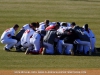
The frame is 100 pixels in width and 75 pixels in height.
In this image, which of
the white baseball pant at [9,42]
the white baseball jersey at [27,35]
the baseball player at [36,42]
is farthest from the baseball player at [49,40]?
the white baseball pant at [9,42]

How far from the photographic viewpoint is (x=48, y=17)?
3291 centimetres

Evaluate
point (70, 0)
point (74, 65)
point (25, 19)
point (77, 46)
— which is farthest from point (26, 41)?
point (70, 0)

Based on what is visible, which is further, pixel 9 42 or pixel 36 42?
pixel 9 42

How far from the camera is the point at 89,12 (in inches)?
1428

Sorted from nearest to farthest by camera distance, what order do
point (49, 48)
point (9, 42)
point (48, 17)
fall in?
1. point (49, 48)
2. point (9, 42)
3. point (48, 17)

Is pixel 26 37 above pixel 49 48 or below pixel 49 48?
above

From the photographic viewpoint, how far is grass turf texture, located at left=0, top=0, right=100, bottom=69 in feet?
52.5

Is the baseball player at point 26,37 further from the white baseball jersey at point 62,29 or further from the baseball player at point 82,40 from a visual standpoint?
the baseball player at point 82,40

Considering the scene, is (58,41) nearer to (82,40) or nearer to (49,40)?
(49,40)

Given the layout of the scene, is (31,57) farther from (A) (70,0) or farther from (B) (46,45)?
(A) (70,0)

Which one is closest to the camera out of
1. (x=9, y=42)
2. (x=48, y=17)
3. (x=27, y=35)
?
(x=27, y=35)

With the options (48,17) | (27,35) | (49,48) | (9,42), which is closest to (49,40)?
(49,48)

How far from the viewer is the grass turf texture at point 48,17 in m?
16.0

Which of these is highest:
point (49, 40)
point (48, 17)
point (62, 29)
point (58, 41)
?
point (62, 29)
